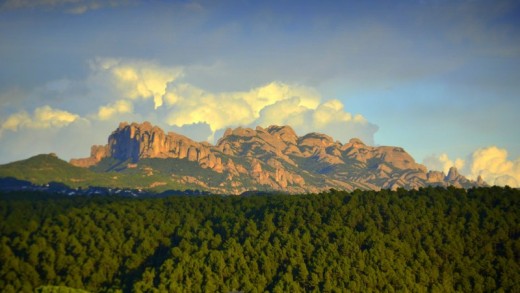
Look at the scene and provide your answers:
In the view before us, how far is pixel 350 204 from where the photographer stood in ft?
538

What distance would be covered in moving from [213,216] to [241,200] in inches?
760

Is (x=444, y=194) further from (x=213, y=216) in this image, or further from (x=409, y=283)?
(x=213, y=216)

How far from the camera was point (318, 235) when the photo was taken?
146625 millimetres

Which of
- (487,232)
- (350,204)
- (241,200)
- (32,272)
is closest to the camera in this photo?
(32,272)

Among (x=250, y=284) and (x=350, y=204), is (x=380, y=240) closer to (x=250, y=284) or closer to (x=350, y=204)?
(x=350, y=204)

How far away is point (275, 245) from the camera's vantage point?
141 m

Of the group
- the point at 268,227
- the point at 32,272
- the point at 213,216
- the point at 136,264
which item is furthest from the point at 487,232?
the point at 32,272

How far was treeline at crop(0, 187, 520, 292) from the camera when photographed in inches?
5108

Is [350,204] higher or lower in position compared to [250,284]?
higher

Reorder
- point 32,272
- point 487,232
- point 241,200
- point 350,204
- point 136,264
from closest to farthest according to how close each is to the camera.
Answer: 1. point 32,272
2. point 136,264
3. point 487,232
4. point 350,204
5. point 241,200

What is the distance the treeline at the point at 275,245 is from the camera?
426ft

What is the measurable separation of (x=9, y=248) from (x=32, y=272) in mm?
8167

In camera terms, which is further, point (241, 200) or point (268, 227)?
point (241, 200)

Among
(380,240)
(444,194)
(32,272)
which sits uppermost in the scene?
(444,194)
